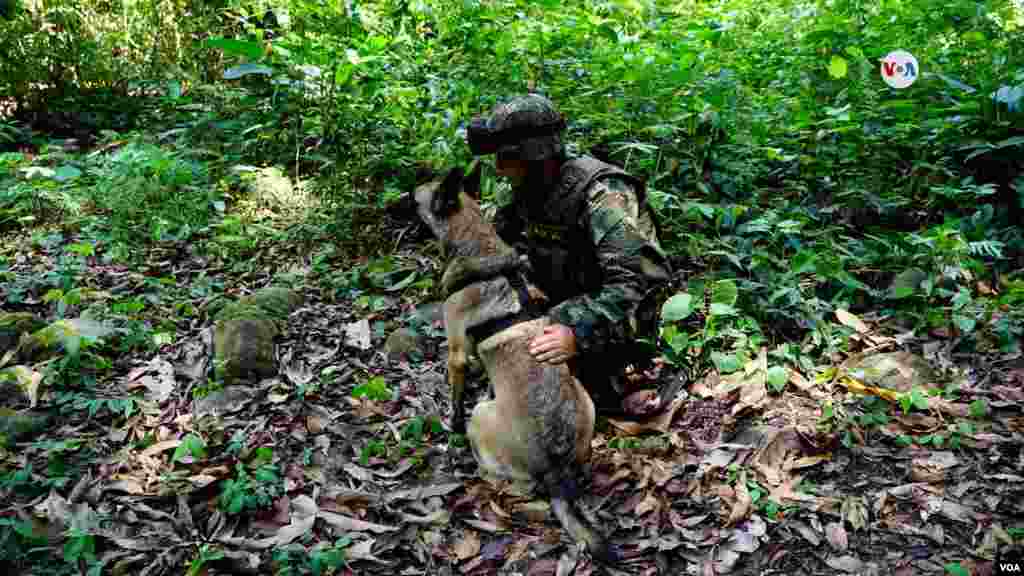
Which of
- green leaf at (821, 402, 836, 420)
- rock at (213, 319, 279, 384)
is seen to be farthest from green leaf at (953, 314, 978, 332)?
rock at (213, 319, 279, 384)

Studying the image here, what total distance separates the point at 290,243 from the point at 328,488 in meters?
2.64

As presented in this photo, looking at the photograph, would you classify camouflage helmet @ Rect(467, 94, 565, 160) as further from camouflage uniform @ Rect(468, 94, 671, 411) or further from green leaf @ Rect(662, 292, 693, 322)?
green leaf @ Rect(662, 292, 693, 322)

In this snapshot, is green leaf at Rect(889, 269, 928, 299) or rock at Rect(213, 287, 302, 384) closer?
rock at Rect(213, 287, 302, 384)

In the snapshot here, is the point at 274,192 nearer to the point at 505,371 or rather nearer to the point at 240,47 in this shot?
the point at 240,47

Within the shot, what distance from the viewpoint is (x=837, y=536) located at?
274 cm

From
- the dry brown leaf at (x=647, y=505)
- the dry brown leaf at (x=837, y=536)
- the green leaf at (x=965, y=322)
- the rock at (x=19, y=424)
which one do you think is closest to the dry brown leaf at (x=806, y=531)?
the dry brown leaf at (x=837, y=536)

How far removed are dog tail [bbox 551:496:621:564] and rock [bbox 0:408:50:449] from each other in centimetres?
254

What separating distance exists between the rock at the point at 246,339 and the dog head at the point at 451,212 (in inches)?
56.5

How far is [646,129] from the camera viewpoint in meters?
4.68

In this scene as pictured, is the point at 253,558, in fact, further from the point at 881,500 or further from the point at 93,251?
the point at 93,251

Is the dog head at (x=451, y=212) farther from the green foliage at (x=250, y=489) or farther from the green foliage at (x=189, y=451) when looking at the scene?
the green foliage at (x=189, y=451)

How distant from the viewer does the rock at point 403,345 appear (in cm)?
413

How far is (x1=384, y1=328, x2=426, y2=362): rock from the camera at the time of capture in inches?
163

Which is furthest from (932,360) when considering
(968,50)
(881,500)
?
(968,50)
